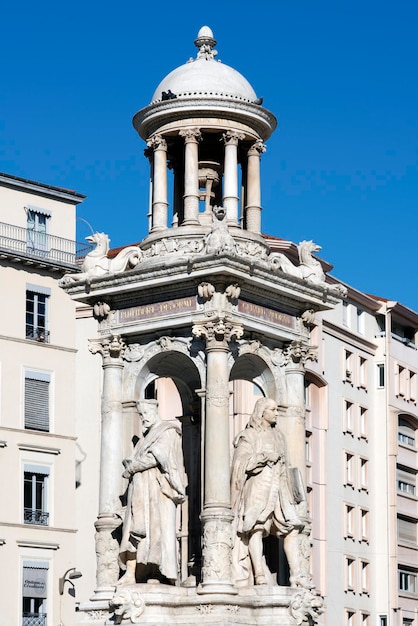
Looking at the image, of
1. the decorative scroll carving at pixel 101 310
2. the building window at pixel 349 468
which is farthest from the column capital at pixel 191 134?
the building window at pixel 349 468

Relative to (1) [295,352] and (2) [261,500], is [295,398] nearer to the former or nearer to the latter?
(1) [295,352]

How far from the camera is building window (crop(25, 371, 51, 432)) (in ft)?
211

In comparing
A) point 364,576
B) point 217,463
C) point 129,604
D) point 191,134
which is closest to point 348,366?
point 364,576

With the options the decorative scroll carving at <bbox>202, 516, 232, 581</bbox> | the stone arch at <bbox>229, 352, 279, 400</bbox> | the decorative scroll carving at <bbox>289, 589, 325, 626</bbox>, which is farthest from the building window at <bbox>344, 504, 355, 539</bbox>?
the decorative scroll carving at <bbox>202, 516, 232, 581</bbox>

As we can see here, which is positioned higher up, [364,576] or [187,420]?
→ [364,576]

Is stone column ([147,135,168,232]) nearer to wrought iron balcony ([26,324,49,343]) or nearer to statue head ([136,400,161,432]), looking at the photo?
statue head ([136,400,161,432])

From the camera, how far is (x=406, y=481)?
8769 centimetres

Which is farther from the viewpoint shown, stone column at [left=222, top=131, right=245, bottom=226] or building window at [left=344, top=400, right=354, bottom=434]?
building window at [left=344, top=400, right=354, bottom=434]

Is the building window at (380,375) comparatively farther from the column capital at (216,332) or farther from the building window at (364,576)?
the column capital at (216,332)

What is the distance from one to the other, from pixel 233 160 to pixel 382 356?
183 feet

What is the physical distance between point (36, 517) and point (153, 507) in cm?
3460

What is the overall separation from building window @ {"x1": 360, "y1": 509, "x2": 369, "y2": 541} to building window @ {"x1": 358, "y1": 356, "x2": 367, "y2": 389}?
226 inches

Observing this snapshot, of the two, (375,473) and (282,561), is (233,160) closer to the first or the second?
(282,561)

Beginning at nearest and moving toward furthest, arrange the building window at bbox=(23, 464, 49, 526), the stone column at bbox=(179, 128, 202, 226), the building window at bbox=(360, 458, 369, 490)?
the stone column at bbox=(179, 128, 202, 226)
the building window at bbox=(23, 464, 49, 526)
the building window at bbox=(360, 458, 369, 490)
